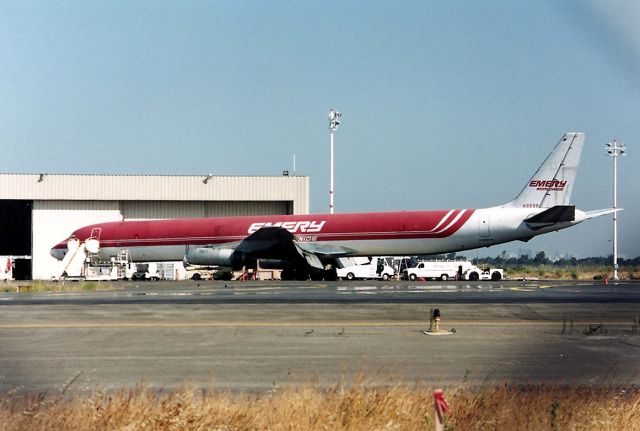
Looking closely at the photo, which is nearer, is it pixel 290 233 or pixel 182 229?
pixel 290 233

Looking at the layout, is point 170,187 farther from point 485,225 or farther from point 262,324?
point 262,324

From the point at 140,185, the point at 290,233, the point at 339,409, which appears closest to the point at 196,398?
the point at 339,409

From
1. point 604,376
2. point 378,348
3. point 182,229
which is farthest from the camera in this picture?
point 182,229

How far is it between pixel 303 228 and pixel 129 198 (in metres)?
25.3

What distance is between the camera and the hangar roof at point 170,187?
82.6m

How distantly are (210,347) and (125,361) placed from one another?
2483 millimetres

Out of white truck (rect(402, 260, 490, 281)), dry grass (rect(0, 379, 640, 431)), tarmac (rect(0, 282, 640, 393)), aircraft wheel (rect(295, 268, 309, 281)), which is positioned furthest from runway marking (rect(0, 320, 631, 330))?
white truck (rect(402, 260, 490, 281))

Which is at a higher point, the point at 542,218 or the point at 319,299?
the point at 542,218

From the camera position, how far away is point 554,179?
61.7 metres

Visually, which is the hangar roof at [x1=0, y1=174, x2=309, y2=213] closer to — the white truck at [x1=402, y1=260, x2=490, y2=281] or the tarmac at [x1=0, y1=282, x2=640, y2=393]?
the white truck at [x1=402, y1=260, x2=490, y2=281]

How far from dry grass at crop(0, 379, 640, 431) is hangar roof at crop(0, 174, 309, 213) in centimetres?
7253

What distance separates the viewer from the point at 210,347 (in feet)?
60.6

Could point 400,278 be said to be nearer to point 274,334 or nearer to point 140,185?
point 140,185

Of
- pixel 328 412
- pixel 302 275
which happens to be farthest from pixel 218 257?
pixel 328 412
